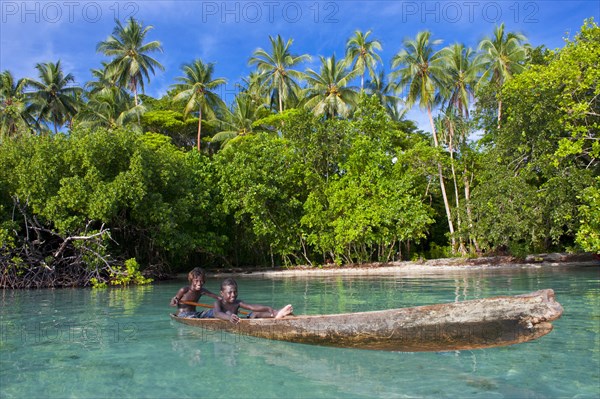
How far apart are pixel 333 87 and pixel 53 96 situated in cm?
2016

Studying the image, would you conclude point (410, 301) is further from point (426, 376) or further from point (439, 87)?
point (439, 87)

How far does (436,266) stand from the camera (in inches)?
780

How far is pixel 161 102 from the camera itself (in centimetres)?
3338

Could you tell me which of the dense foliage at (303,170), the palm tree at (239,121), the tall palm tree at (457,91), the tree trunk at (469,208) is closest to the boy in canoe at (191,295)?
the dense foliage at (303,170)

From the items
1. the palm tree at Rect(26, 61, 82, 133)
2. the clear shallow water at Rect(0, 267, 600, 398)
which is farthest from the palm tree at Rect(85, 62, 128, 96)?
the clear shallow water at Rect(0, 267, 600, 398)

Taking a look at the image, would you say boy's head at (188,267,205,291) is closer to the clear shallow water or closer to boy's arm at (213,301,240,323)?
the clear shallow water

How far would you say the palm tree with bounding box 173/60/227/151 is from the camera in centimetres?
2854

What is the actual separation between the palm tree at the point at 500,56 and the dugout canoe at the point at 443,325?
22.1 metres

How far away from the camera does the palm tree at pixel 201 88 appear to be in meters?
28.5

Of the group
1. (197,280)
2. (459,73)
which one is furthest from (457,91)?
(197,280)

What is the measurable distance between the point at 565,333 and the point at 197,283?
223 inches

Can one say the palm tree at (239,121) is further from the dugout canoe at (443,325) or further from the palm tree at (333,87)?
the dugout canoe at (443,325)

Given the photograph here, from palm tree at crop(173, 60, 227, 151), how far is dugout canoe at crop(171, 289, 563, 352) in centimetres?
2473

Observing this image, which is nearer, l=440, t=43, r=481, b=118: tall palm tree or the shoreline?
the shoreline
